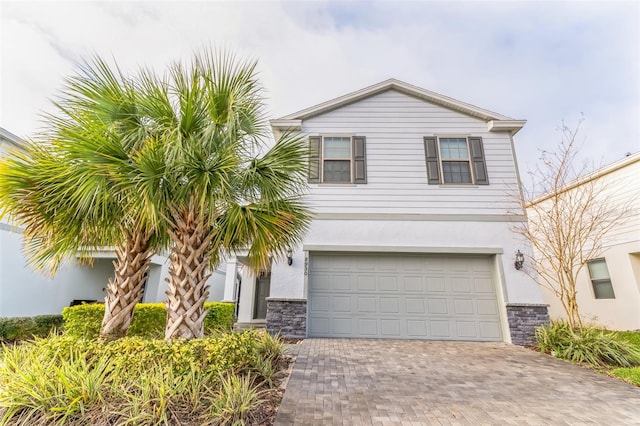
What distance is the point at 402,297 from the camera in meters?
8.02

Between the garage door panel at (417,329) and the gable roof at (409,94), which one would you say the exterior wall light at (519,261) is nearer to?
the garage door panel at (417,329)

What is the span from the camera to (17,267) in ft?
31.2

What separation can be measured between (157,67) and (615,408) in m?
8.06

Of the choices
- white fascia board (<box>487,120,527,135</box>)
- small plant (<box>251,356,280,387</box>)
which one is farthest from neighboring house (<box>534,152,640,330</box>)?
small plant (<box>251,356,280,387</box>)

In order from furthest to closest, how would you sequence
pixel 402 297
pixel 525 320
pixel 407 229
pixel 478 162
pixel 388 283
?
pixel 478 162, pixel 407 229, pixel 388 283, pixel 402 297, pixel 525 320

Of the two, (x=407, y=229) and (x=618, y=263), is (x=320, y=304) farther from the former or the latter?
(x=618, y=263)

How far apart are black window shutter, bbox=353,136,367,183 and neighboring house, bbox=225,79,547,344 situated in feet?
0.11

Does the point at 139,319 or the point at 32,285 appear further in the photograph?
the point at 32,285

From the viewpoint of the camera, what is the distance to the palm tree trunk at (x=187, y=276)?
399 cm

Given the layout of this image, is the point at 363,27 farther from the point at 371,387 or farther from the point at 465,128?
the point at 371,387

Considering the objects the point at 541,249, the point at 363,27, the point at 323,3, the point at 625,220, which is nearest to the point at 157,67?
the point at 323,3

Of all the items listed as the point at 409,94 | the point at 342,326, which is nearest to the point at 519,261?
the point at 342,326

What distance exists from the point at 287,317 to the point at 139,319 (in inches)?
164

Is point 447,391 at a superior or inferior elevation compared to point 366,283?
inferior
